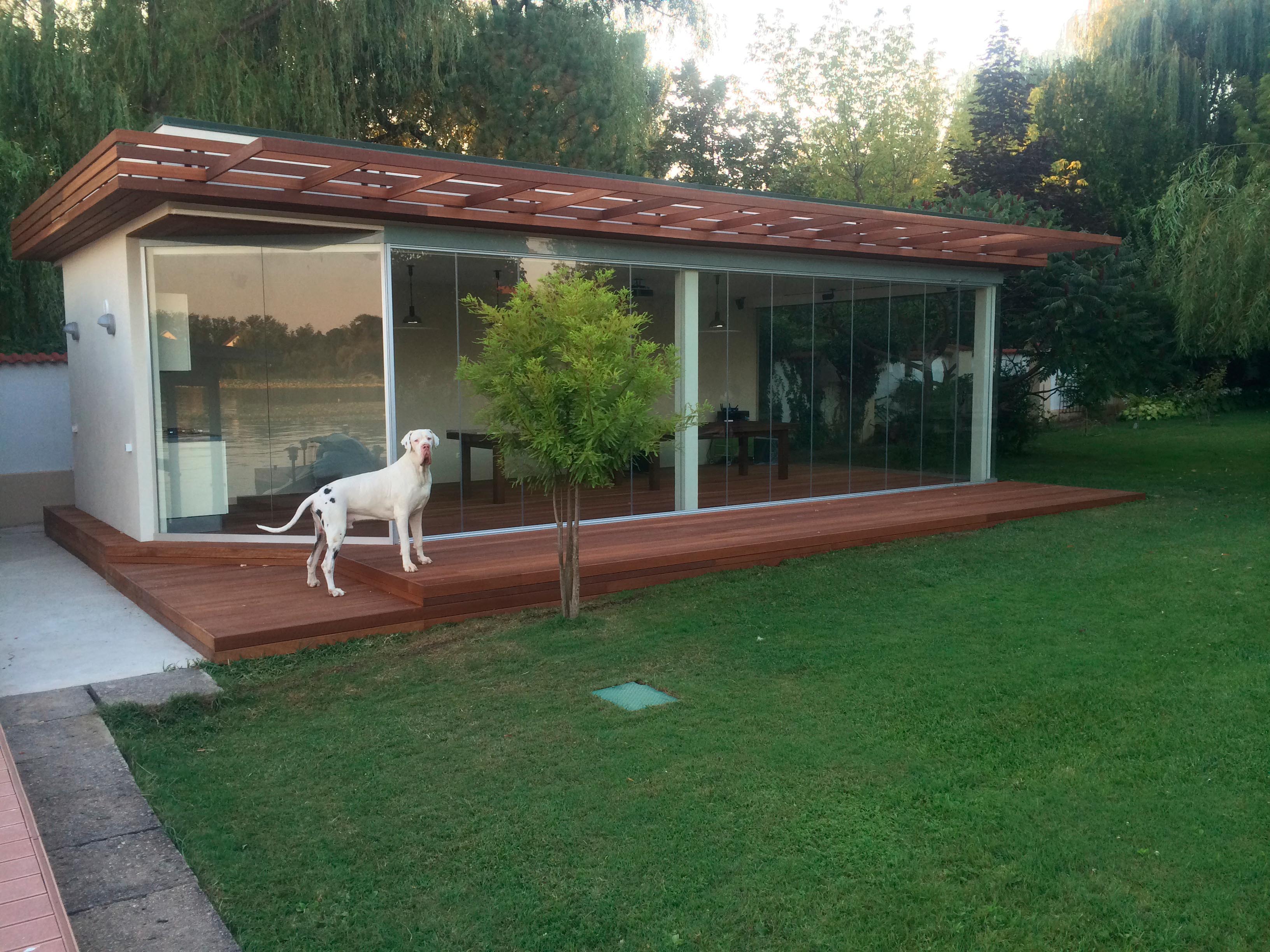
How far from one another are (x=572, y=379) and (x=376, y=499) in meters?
1.89

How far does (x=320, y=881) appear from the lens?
3402 millimetres

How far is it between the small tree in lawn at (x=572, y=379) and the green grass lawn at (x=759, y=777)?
1.22 meters

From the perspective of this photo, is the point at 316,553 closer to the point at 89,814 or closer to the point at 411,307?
the point at 411,307

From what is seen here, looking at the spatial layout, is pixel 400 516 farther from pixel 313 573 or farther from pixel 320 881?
pixel 320 881

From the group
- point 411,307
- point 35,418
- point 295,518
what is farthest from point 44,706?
point 35,418

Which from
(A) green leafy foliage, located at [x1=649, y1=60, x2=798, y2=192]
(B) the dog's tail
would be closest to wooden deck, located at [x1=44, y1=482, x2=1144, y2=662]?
(B) the dog's tail

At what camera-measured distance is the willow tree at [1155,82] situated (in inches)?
789

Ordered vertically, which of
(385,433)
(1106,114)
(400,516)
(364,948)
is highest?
(1106,114)

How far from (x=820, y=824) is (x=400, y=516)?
4.09m

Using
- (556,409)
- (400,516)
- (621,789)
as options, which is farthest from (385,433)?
(621,789)

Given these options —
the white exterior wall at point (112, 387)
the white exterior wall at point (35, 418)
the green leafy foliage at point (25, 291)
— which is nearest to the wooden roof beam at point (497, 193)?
the white exterior wall at point (112, 387)

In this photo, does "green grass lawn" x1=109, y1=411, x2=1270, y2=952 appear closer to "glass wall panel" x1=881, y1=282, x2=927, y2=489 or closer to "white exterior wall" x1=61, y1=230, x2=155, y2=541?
"white exterior wall" x1=61, y1=230, x2=155, y2=541

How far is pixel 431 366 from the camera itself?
8.77 meters

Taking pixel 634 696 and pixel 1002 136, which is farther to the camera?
pixel 1002 136
